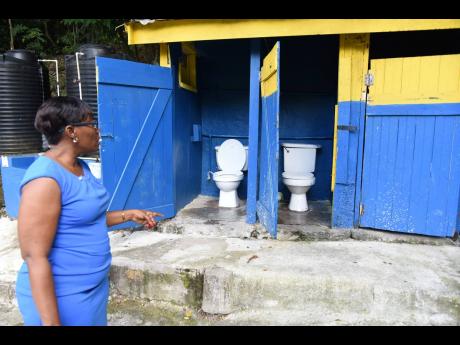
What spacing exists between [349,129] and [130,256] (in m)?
2.68

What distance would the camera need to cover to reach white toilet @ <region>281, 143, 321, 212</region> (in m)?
5.13

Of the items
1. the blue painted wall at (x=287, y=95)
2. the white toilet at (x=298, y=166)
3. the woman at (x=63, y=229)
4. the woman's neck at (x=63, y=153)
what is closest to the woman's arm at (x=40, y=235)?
the woman at (x=63, y=229)

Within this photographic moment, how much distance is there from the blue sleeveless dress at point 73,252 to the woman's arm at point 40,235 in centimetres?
5

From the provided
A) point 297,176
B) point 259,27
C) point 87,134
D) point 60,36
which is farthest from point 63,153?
point 60,36

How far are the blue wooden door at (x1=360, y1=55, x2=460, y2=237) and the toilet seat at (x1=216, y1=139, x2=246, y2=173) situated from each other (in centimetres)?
205

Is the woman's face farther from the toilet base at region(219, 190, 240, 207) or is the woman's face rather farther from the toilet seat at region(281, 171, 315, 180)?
the toilet base at region(219, 190, 240, 207)

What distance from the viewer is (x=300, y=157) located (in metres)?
5.37

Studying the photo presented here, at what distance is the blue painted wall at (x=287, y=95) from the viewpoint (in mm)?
5738

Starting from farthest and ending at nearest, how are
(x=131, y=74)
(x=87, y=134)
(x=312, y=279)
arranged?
(x=131, y=74), (x=312, y=279), (x=87, y=134)

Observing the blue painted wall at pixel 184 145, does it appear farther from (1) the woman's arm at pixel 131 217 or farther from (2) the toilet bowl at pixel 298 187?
(1) the woman's arm at pixel 131 217

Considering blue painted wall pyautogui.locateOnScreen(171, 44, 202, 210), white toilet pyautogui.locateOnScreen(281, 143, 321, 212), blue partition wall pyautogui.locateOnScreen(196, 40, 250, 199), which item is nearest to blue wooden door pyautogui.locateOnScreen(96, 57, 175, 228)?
blue painted wall pyautogui.locateOnScreen(171, 44, 202, 210)

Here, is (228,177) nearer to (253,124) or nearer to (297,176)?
(297,176)

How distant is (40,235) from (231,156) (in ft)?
14.5
